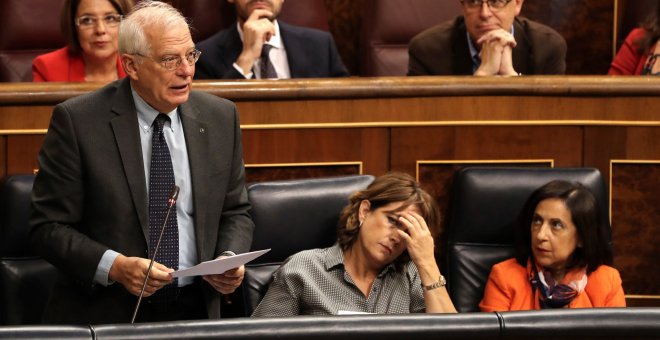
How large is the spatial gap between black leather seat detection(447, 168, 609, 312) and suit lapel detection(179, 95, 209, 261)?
0.52m

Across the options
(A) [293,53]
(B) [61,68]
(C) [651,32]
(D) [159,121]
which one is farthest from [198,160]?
(C) [651,32]

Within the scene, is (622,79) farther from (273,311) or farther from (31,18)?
(31,18)

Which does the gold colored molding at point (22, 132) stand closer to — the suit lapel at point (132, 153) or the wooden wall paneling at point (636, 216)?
the suit lapel at point (132, 153)

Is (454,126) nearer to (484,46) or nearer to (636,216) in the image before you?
(484,46)

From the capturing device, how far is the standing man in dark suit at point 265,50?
2.17 metres

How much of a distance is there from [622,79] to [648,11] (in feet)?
2.06

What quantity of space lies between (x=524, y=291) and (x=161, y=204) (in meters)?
0.63

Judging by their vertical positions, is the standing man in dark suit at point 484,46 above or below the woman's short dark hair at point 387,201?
above

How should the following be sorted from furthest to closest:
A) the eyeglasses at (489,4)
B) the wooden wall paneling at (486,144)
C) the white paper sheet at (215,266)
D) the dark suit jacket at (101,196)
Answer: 1. the eyeglasses at (489,4)
2. the wooden wall paneling at (486,144)
3. the dark suit jacket at (101,196)
4. the white paper sheet at (215,266)

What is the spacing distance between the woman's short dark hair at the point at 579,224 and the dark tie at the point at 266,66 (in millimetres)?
581

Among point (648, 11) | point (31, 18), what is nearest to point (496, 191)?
point (648, 11)

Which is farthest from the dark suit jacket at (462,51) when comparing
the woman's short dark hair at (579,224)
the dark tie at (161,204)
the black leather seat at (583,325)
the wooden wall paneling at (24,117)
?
the black leather seat at (583,325)

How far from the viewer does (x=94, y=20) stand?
2.07m

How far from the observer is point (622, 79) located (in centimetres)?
203
